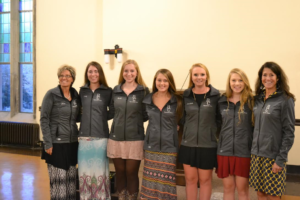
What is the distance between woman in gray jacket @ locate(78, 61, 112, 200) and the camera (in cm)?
362

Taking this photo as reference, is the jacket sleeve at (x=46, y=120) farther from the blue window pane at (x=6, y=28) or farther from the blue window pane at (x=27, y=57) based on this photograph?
the blue window pane at (x=6, y=28)

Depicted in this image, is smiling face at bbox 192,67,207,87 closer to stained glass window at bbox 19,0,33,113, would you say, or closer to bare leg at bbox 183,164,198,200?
bare leg at bbox 183,164,198,200

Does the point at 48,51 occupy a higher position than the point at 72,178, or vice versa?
the point at 48,51

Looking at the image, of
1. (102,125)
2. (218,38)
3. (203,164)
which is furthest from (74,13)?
(203,164)

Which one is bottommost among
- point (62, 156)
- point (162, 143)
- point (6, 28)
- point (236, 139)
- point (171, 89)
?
point (62, 156)

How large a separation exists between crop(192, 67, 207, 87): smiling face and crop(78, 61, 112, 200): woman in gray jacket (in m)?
1.07

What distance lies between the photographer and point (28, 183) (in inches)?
203

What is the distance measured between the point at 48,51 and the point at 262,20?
5225mm

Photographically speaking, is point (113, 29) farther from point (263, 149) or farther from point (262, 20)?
point (263, 149)

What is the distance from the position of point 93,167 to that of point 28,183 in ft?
6.86

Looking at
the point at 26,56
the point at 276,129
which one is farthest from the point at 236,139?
the point at 26,56

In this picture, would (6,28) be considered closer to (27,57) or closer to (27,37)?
(27,37)

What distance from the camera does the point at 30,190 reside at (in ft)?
15.6

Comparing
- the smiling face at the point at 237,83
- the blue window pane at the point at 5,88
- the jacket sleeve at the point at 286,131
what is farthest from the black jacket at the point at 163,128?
the blue window pane at the point at 5,88
